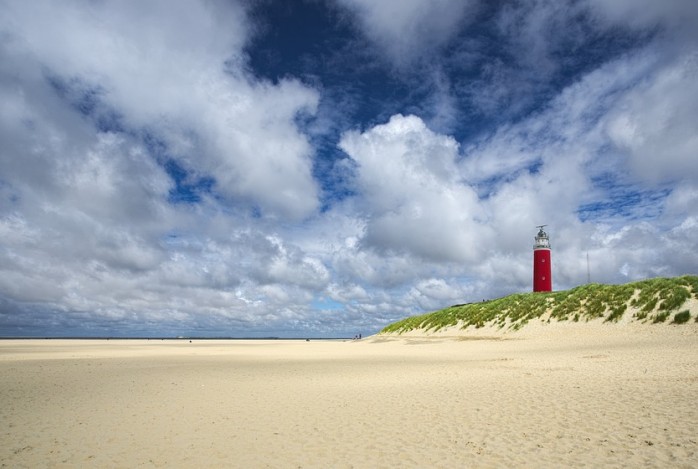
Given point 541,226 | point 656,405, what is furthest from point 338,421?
point 541,226

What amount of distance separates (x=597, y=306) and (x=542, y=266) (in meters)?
19.0

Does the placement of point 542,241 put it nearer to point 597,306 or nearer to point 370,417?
point 597,306

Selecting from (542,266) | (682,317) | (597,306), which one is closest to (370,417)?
(682,317)

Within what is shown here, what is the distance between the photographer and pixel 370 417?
40.2ft

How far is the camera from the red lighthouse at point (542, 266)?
5514cm

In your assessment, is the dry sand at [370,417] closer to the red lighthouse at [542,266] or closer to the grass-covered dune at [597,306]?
the grass-covered dune at [597,306]

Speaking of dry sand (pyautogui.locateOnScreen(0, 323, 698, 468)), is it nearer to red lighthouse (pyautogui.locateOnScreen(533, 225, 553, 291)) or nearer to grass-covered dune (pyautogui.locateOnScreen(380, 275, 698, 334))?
grass-covered dune (pyautogui.locateOnScreen(380, 275, 698, 334))

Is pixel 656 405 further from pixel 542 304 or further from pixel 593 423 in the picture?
pixel 542 304

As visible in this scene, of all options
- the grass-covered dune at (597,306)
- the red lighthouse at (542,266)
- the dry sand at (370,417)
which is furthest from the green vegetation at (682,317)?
the red lighthouse at (542,266)

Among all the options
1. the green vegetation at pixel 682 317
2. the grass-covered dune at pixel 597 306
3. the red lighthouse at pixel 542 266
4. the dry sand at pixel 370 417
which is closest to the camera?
the dry sand at pixel 370 417

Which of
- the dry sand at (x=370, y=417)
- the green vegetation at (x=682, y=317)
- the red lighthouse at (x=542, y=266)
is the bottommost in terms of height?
the dry sand at (x=370, y=417)

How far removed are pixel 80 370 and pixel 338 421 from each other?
20.8m

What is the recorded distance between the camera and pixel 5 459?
9219 mm

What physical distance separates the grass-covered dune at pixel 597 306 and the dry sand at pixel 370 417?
11826 millimetres
